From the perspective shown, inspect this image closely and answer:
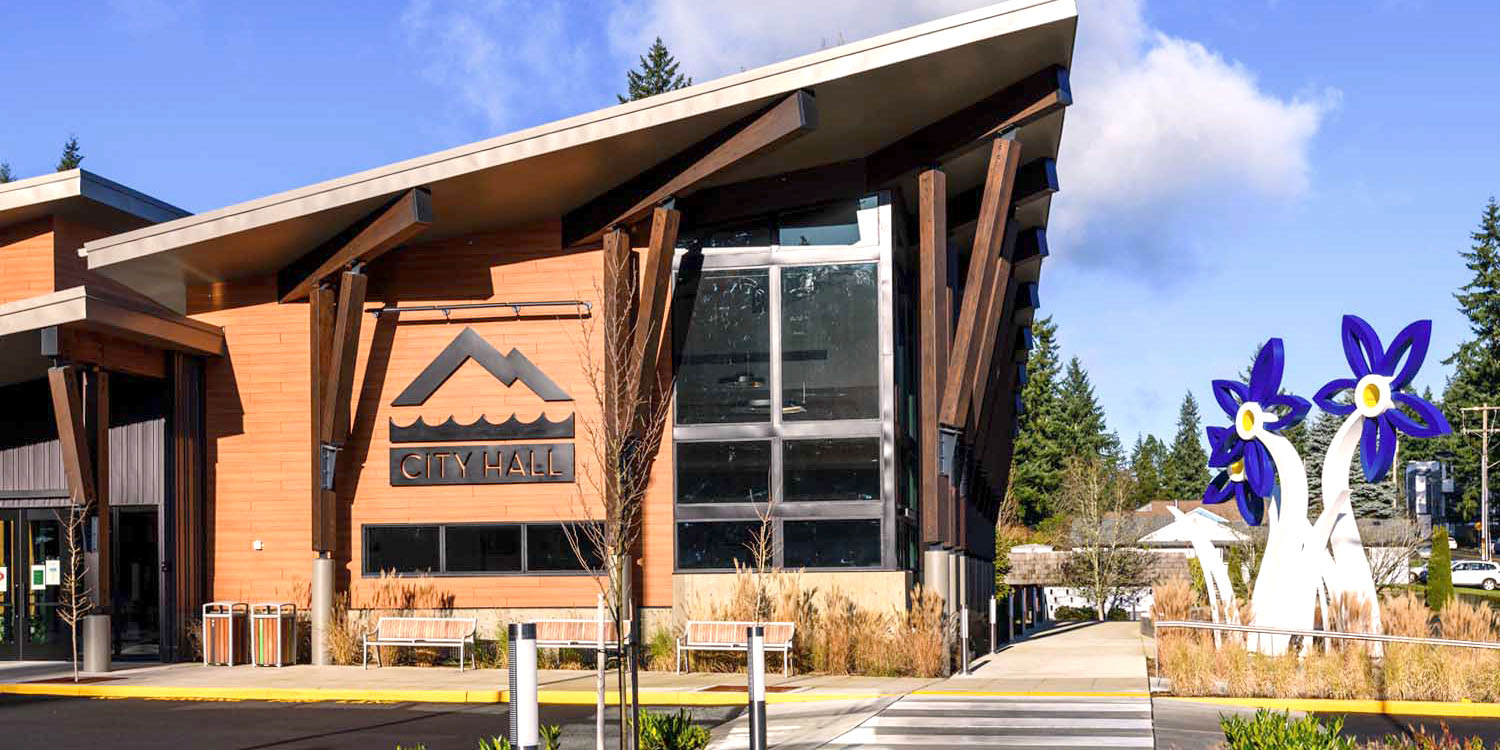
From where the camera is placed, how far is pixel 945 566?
906 inches

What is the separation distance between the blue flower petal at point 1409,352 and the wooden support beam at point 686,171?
8181 millimetres

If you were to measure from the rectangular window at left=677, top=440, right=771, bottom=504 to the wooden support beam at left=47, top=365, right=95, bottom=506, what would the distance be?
860cm

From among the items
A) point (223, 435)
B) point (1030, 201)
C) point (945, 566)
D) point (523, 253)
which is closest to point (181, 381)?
point (223, 435)

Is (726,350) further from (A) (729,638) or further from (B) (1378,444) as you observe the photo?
(B) (1378,444)

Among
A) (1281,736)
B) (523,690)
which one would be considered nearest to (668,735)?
(523,690)

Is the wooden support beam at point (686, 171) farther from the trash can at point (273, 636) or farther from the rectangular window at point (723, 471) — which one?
the trash can at point (273, 636)

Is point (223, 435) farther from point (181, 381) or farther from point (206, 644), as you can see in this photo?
point (206, 644)

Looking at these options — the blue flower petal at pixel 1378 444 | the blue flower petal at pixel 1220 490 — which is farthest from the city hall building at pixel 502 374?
the blue flower petal at pixel 1378 444

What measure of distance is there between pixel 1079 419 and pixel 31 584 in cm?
7969

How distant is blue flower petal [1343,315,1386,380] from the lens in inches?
818

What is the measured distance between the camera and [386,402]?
24.9 meters

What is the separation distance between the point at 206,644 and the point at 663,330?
8467 mm

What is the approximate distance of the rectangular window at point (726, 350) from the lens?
2411 cm

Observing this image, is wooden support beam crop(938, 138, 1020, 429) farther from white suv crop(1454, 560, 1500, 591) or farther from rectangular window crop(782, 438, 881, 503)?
white suv crop(1454, 560, 1500, 591)
